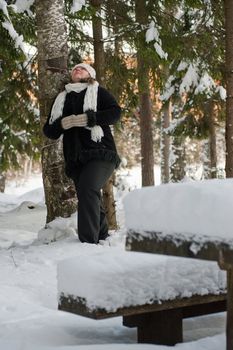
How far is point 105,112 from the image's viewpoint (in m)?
6.07

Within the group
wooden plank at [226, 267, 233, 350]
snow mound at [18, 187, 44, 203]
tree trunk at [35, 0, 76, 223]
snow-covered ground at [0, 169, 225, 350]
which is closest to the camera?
wooden plank at [226, 267, 233, 350]

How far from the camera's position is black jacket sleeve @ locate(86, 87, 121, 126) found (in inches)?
236

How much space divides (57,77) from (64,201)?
1497 mm

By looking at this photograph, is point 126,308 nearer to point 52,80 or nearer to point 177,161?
point 52,80

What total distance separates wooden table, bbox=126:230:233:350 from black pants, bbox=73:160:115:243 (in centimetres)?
305

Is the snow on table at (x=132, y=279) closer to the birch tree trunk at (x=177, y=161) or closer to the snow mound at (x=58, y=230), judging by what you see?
the snow mound at (x=58, y=230)

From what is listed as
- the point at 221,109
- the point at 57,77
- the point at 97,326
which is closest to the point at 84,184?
the point at 57,77

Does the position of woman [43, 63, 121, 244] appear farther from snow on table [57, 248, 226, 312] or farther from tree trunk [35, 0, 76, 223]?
snow on table [57, 248, 226, 312]

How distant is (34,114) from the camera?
13.6 metres

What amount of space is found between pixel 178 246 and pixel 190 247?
61mm

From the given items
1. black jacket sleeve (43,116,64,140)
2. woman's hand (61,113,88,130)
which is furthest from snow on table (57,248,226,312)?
black jacket sleeve (43,116,64,140)

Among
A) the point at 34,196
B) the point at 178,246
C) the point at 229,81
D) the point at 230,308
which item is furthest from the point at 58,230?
the point at 34,196

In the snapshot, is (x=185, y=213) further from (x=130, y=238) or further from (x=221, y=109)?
(x=221, y=109)

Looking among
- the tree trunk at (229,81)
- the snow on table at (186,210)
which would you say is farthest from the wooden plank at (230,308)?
the tree trunk at (229,81)
